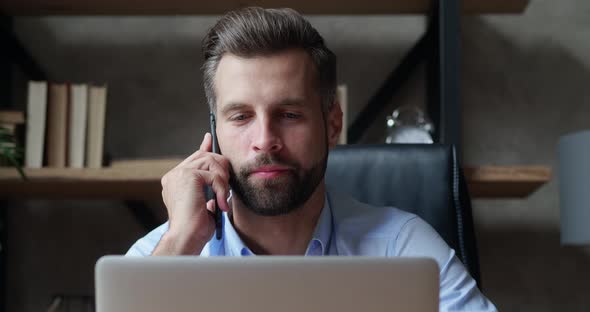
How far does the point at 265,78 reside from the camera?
128 cm

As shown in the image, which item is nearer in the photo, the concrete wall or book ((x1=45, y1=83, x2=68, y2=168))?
book ((x1=45, y1=83, x2=68, y2=168))

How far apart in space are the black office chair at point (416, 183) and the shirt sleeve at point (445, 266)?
11cm

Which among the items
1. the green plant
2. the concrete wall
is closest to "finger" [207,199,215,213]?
the green plant

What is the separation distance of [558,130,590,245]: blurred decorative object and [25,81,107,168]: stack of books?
1.30 metres

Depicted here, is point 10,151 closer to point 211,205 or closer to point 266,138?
point 211,205

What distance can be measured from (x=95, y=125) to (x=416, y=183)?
3.61 ft

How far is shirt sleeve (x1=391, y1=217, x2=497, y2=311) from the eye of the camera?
1.13 m

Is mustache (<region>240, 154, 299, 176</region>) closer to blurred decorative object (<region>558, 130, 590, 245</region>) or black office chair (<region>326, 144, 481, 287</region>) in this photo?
black office chair (<region>326, 144, 481, 287</region>)

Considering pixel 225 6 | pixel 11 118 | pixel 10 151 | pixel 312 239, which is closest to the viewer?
pixel 312 239

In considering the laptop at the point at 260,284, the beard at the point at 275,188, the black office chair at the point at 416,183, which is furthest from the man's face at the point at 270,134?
the laptop at the point at 260,284

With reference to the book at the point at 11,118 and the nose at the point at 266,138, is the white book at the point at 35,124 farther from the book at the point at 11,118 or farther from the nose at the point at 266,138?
the nose at the point at 266,138

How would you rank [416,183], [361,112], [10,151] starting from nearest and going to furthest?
[416,183]
[10,151]
[361,112]

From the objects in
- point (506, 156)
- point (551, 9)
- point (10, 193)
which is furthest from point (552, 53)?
point (10, 193)

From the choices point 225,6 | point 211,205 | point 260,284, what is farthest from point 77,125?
point 260,284
